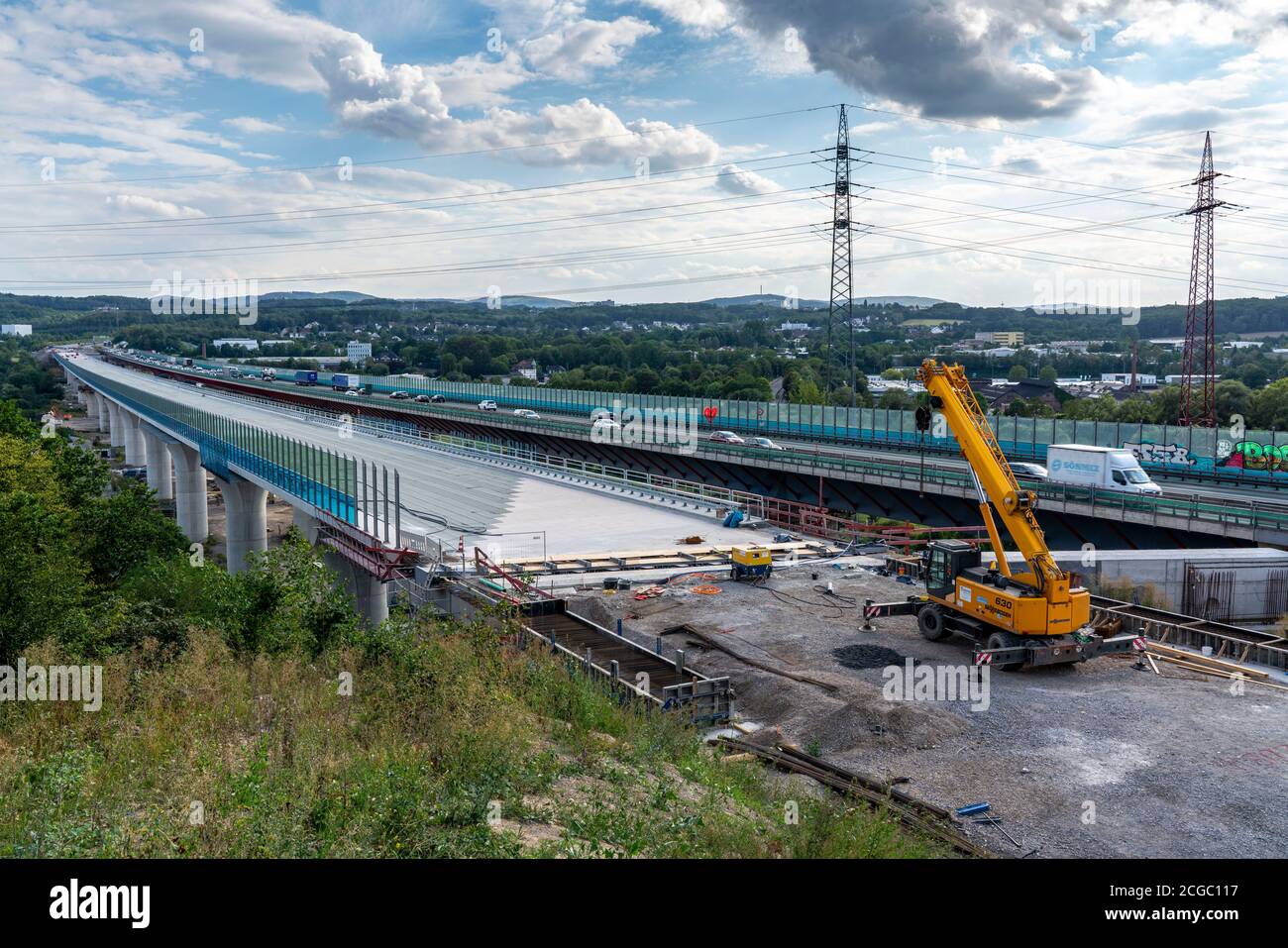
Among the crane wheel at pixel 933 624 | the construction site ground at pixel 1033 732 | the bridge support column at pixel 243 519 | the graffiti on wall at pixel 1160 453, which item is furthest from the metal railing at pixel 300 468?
the graffiti on wall at pixel 1160 453

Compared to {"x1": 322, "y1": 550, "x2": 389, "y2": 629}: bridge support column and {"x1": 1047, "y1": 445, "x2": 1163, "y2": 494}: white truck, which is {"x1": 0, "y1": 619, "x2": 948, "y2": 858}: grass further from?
{"x1": 1047, "y1": 445, "x2": 1163, "y2": 494}: white truck

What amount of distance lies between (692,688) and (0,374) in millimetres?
192364

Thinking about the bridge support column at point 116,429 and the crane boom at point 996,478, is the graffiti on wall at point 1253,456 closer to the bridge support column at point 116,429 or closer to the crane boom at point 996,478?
the crane boom at point 996,478

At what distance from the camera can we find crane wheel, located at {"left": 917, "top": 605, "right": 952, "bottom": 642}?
22734 millimetres

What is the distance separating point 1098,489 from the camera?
36.8 m

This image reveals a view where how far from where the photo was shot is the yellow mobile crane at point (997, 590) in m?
20.5

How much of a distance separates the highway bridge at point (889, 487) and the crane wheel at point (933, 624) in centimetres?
1602

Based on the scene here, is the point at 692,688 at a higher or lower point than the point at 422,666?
lower

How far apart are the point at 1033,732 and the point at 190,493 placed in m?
70.0

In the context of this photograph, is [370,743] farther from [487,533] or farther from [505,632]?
[487,533]

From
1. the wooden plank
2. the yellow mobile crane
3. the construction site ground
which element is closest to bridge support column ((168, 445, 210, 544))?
the construction site ground

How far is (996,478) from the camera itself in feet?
71.7

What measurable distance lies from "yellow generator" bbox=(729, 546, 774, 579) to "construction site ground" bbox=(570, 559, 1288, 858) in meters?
2.71
